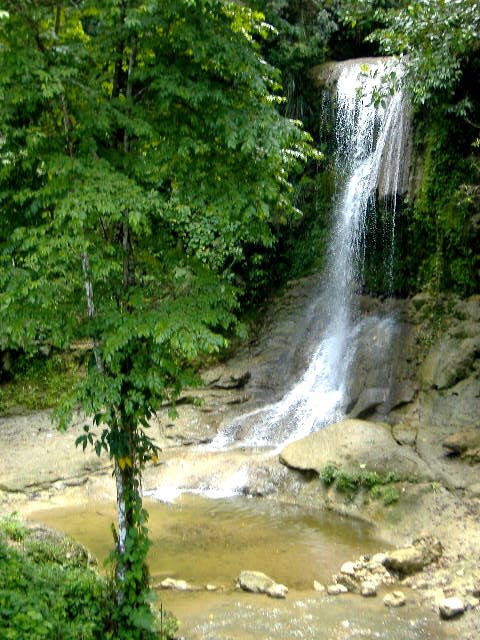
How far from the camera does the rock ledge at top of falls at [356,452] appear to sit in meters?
8.91

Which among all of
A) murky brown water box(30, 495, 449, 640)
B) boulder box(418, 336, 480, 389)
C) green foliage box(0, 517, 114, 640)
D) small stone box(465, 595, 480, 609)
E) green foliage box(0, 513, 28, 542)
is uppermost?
boulder box(418, 336, 480, 389)

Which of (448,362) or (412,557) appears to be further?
(448,362)

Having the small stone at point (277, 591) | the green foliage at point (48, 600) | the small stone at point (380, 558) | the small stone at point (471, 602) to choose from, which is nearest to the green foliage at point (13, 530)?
the green foliage at point (48, 600)

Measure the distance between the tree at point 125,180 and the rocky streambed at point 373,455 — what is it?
2369 mm

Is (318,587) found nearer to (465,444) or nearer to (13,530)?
(13,530)

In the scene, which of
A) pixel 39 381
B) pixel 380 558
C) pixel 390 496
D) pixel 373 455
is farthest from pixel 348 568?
pixel 39 381

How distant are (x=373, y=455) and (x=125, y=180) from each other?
630 centimetres

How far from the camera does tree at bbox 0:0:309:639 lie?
4.35m

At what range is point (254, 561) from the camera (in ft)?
23.0

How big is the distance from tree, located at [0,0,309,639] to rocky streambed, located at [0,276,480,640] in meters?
2.37

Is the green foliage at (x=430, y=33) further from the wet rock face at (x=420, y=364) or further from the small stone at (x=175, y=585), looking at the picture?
the small stone at (x=175, y=585)

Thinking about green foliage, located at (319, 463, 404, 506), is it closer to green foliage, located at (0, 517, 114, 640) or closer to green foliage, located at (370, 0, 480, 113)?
green foliage, located at (0, 517, 114, 640)

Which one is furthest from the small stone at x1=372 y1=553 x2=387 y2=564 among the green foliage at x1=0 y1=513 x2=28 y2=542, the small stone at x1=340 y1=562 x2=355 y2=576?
the green foliage at x1=0 y1=513 x2=28 y2=542

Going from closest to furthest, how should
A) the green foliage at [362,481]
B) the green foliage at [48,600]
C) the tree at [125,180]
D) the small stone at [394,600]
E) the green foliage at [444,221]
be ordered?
1. the green foliage at [48,600]
2. the tree at [125,180]
3. the small stone at [394,600]
4. the green foliage at [362,481]
5. the green foliage at [444,221]
